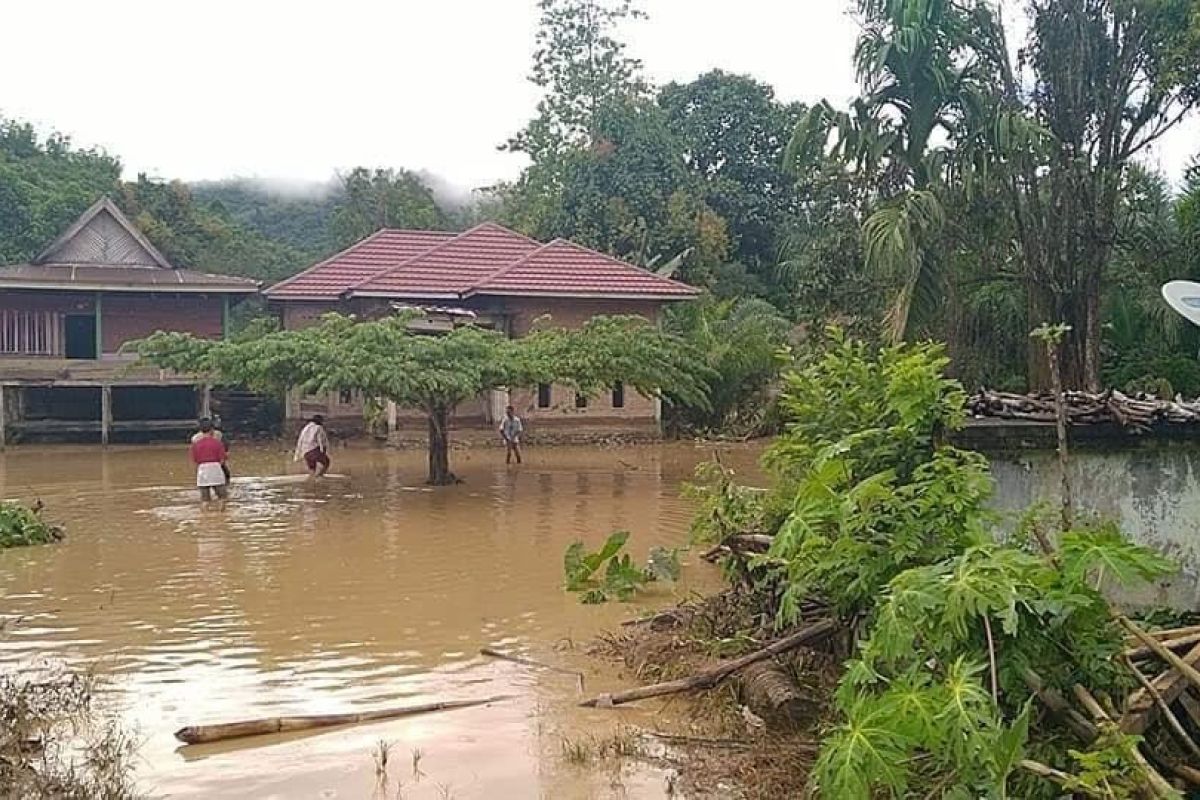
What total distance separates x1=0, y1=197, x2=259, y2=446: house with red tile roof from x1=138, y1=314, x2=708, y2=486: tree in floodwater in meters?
11.3

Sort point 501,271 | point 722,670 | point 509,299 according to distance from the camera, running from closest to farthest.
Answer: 1. point 722,670
2. point 509,299
3. point 501,271

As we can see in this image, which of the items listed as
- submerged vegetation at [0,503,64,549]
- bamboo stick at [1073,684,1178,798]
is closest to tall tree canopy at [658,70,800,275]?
submerged vegetation at [0,503,64,549]

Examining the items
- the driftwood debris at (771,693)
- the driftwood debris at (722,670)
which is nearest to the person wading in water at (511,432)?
the driftwood debris at (722,670)

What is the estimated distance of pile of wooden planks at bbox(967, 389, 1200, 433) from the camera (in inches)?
307

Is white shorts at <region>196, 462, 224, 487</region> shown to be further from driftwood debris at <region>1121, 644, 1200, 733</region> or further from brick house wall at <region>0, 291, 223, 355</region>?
driftwood debris at <region>1121, 644, 1200, 733</region>

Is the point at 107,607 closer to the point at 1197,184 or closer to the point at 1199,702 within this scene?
the point at 1199,702

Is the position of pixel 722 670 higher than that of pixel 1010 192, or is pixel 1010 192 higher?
pixel 1010 192

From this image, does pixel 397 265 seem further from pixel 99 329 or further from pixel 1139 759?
pixel 1139 759

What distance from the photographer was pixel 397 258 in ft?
105

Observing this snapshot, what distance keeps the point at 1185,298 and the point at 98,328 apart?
93.4 ft

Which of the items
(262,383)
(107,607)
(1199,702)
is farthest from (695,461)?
(1199,702)

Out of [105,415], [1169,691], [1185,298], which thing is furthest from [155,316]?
[1169,691]

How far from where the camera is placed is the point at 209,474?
18.0m

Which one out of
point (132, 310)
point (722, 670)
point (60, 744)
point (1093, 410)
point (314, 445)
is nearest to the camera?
point (60, 744)
